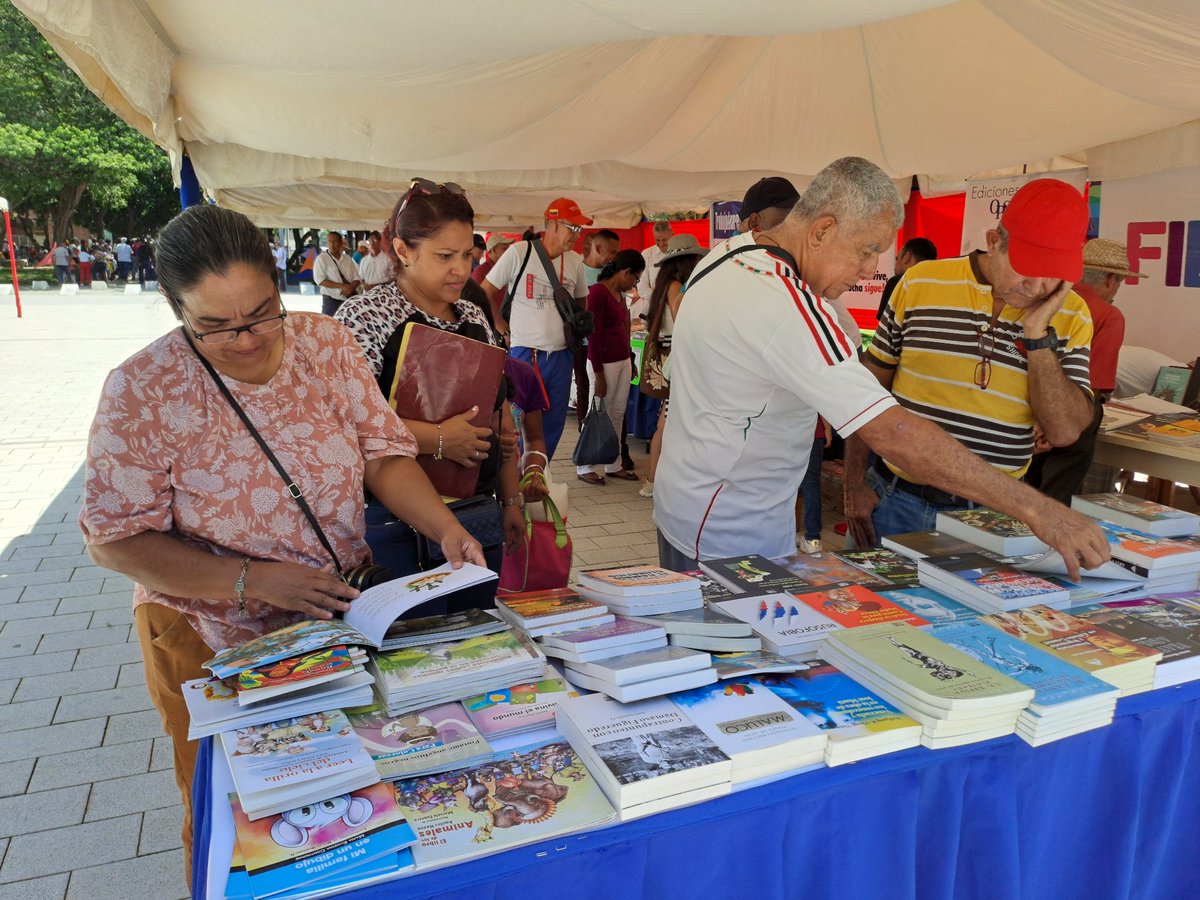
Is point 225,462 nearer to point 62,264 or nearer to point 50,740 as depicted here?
point 50,740

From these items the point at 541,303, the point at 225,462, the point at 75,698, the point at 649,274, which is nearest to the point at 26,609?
the point at 75,698

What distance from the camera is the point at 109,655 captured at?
3508 millimetres

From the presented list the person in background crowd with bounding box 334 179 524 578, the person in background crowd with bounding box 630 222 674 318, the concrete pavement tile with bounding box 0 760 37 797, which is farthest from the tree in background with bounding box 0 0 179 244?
the person in background crowd with bounding box 334 179 524 578

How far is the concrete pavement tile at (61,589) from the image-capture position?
4088 mm

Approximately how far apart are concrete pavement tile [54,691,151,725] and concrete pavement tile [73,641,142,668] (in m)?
0.27

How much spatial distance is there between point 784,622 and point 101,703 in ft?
9.17

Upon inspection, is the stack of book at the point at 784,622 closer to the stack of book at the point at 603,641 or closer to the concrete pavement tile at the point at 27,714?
the stack of book at the point at 603,641

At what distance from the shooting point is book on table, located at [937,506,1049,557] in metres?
1.93

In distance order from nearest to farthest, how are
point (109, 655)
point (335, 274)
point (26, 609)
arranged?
1. point (109, 655)
2. point (26, 609)
3. point (335, 274)

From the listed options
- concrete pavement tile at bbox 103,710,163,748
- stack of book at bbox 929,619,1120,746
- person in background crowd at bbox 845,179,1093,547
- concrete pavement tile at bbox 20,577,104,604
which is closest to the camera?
stack of book at bbox 929,619,1120,746

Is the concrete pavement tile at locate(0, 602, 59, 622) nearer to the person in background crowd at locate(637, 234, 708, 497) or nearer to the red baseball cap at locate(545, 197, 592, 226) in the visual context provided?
the person in background crowd at locate(637, 234, 708, 497)

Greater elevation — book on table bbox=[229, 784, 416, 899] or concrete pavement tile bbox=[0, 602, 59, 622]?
book on table bbox=[229, 784, 416, 899]

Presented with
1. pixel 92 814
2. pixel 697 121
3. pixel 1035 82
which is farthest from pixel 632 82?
pixel 92 814

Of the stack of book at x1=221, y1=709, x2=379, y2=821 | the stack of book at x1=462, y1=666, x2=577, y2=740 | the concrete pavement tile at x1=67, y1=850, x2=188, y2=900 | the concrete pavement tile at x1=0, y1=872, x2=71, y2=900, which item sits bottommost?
the concrete pavement tile at x1=67, y1=850, x2=188, y2=900
